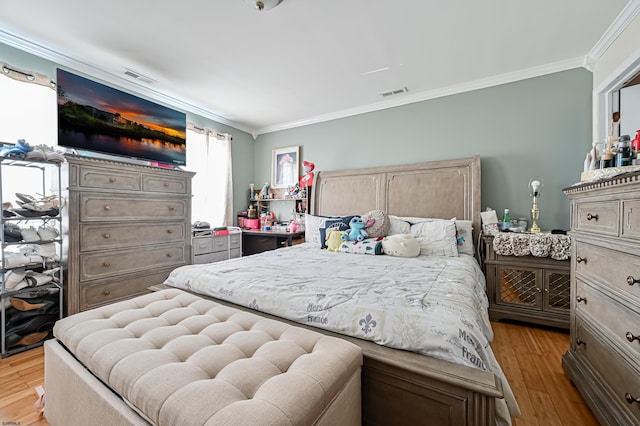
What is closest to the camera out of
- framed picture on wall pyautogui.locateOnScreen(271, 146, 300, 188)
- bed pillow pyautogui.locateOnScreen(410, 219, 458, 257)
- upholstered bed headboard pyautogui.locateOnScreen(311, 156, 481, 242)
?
bed pillow pyautogui.locateOnScreen(410, 219, 458, 257)

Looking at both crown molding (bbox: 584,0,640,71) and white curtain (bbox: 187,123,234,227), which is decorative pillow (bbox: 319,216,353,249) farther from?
crown molding (bbox: 584,0,640,71)

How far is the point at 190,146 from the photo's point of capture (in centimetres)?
375

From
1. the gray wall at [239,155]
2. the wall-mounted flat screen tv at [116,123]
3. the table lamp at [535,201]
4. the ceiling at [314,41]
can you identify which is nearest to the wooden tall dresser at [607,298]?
the table lamp at [535,201]

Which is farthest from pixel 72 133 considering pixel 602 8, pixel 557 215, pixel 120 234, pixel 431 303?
pixel 557 215

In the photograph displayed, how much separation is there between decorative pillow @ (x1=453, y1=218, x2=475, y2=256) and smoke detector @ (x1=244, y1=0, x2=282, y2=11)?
256 centimetres

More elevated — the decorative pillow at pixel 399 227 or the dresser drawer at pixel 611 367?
the decorative pillow at pixel 399 227

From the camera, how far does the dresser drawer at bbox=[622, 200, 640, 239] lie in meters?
1.06

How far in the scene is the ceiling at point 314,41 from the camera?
1936mm

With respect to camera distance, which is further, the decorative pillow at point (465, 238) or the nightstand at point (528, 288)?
the decorative pillow at point (465, 238)

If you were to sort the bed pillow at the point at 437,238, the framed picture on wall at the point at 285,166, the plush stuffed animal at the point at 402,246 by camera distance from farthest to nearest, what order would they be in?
1. the framed picture on wall at the point at 285,166
2. the bed pillow at the point at 437,238
3. the plush stuffed animal at the point at 402,246

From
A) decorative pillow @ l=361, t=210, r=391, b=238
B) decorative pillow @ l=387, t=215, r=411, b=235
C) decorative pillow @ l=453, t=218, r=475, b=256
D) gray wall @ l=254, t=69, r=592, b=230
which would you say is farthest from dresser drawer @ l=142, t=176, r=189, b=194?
decorative pillow @ l=453, t=218, r=475, b=256

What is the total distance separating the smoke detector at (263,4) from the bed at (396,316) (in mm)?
1892

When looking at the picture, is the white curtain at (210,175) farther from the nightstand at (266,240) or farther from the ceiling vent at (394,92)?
the ceiling vent at (394,92)

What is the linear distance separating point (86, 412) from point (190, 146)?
340 centimetres
